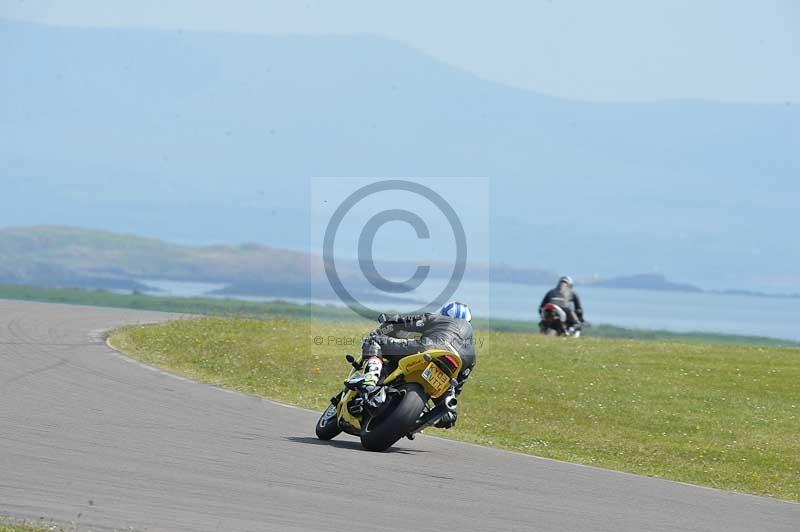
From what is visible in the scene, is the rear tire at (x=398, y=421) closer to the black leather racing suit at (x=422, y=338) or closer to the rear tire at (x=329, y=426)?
the black leather racing suit at (x=422, y=338)

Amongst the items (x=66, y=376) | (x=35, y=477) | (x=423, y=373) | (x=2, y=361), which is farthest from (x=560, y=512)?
(x=2, y=361)

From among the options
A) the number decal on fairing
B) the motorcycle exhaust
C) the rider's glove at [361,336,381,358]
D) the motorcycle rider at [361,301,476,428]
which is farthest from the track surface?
the rider's glove at [361,336,381,358]

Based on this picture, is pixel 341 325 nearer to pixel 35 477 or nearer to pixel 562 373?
pixel 562 373

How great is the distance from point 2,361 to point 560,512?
1156 cm

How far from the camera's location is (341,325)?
3316 cm

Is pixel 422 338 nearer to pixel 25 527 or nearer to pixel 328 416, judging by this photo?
pixel 328 416

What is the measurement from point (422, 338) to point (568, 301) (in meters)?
20.1

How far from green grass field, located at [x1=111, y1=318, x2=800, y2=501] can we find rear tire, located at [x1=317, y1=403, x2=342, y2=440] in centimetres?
97

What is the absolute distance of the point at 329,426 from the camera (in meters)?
15.5

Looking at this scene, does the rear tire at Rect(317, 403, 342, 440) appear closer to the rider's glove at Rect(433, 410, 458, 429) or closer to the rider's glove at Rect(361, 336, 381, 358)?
the rider's glove at Rect(361, 336, 381, 358)

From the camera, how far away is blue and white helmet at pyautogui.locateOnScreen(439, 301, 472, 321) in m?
15.4

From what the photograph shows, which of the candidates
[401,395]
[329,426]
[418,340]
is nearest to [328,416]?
[329,426]

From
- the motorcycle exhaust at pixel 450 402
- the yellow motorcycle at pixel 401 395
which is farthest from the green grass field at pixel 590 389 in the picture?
the motorcycle exhaust at pixel 450 402

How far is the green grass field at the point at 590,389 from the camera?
61.2 feet
